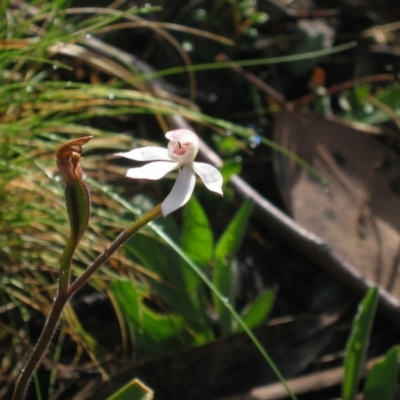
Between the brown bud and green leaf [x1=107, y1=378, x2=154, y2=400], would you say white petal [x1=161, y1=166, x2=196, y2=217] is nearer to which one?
the brown bud

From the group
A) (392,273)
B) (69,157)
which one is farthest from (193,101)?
(69,157)

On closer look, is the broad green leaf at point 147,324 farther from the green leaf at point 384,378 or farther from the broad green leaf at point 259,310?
the green leaf at point 384,378

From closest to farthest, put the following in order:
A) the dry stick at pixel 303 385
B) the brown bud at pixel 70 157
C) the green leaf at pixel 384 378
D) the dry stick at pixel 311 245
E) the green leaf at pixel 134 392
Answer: the brown bud at pixel 70 157 < the green leaf at pixel 134 392 < the green leaf at pixel 384 378 < the dry stick at pixel 303 385 < the dry stick at pixel 311 245

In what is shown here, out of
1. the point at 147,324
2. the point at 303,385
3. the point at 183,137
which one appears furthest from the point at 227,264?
the point at 183,137

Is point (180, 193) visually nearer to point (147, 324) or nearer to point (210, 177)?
point (210, 177)

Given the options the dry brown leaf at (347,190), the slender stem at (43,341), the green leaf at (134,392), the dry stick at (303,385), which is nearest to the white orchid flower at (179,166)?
the slender stem at (43,341)

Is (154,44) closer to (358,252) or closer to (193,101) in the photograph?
(193,101)

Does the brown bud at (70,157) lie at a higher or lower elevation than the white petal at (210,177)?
higher

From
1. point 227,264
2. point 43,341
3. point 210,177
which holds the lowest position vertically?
point 227,264
